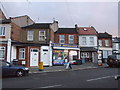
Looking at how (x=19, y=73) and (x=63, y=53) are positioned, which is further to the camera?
(x=63, y=53)

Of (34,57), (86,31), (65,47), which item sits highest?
(86,31)

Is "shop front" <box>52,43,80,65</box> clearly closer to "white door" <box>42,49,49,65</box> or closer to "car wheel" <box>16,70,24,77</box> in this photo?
"white door" <box>42,49,49,65</box>

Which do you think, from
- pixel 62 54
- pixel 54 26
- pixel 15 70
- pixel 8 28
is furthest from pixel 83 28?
pixel 15 70

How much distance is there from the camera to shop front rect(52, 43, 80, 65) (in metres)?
25.2

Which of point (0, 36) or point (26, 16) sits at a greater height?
point (26, 16)

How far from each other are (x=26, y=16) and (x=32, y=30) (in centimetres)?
416

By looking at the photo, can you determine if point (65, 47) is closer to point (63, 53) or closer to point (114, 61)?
point (63, 53)

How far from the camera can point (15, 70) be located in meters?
12.9

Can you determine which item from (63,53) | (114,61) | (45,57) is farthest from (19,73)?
(114,61)

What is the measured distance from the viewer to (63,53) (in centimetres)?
2641

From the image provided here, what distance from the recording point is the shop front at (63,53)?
2521cm

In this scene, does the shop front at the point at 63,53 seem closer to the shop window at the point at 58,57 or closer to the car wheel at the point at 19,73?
the shop window at the point at 58,57

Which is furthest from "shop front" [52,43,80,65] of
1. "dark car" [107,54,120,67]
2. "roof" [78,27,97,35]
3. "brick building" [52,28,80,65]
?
"roof" [78,27,97,35]

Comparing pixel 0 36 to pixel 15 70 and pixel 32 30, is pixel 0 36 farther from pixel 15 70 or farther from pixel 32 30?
pixel 15 70
